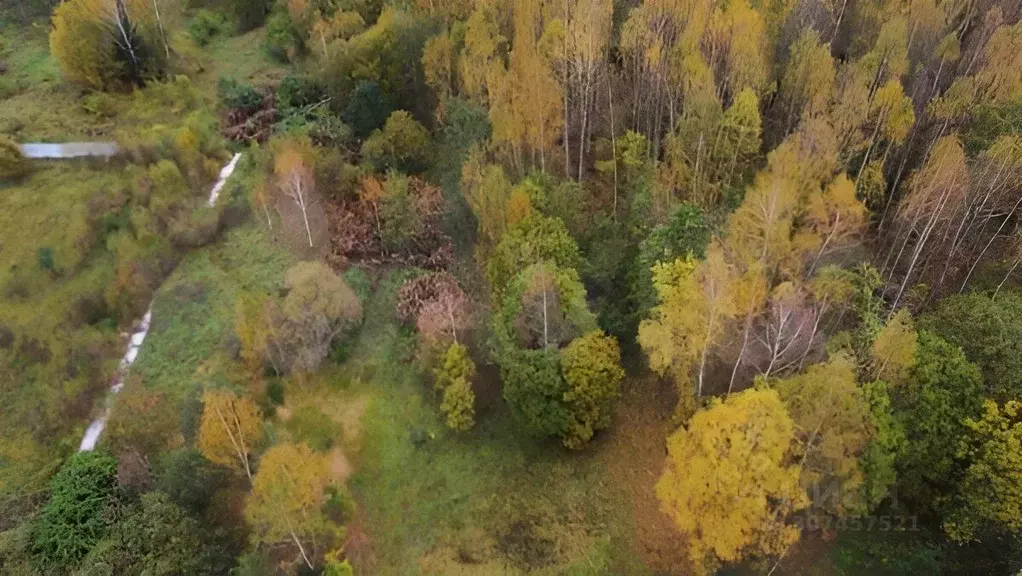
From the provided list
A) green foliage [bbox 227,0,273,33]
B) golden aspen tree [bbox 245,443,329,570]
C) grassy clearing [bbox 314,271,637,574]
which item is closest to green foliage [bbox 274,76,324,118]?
green foliage [bbox 227,0,273,33]

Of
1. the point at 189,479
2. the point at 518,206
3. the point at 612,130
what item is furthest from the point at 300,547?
the point at 612,130

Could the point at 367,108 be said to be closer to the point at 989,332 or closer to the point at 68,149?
the point at 68,149

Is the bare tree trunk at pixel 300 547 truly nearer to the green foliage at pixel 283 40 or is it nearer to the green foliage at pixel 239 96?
the green foliage at pixel 239 96

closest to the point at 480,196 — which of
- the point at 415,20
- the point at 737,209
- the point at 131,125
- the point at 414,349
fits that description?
the point at 414,349

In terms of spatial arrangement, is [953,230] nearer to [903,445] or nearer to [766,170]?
[766,170]

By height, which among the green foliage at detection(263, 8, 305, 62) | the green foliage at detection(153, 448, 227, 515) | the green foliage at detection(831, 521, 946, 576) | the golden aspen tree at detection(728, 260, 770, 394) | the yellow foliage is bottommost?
the green foliage at detection(831, 521, 946, 576)

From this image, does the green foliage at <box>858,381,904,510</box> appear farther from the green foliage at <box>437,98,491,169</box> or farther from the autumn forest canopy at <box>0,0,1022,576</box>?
the green foliage at <box>437,98,491,169</box>
